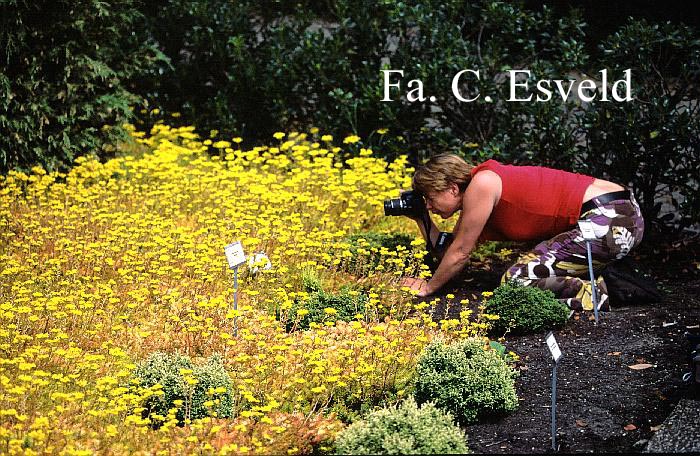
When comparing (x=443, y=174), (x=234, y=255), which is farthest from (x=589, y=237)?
(x=234, y=255)

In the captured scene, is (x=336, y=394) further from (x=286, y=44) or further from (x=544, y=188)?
(x=286, y=44)

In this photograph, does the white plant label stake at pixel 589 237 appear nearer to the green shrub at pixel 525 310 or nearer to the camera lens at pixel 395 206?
the green shrub at pixel 525 310

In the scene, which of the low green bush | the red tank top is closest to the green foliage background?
the red tank top

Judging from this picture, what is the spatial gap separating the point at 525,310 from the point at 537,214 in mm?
787

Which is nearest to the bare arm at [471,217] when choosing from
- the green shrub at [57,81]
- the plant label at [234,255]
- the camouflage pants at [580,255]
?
the camouflage pants at [580,255]

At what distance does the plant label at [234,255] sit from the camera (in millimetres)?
5555

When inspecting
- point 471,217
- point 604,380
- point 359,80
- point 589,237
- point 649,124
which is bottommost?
point 604,380

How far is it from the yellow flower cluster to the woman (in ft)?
1.29

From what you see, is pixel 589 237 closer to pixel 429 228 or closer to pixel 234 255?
pixel 429 228

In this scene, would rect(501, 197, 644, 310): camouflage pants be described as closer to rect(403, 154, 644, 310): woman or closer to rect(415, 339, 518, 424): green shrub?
rect(403, 154, 644, 310): woman

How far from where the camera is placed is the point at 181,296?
6137 mm

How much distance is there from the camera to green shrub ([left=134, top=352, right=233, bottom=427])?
4746mm

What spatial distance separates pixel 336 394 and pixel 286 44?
17.4 ft

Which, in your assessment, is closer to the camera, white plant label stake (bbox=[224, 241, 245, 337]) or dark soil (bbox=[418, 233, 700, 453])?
dark soil (bbox=[418, 233, 700, 453])
